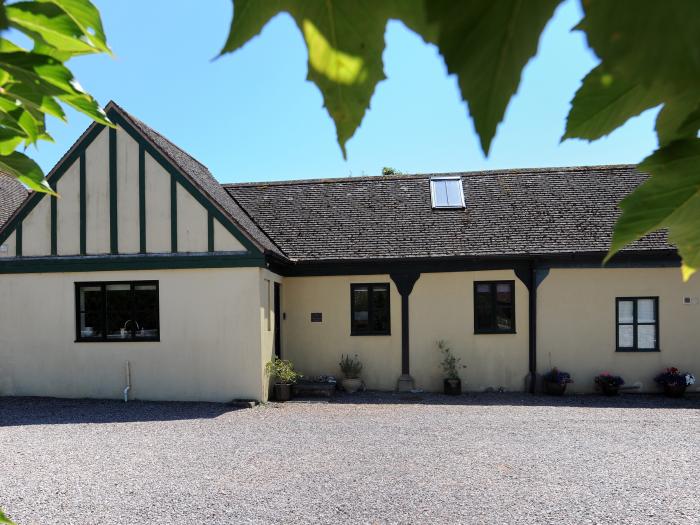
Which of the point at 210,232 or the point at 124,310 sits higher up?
the point at 210,232

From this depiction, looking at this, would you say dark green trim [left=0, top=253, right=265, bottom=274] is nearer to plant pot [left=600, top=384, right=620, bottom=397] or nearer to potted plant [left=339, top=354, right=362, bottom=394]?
potted plant [left=339, top=354, right=362, bottom=394]

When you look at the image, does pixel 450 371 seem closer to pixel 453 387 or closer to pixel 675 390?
pixel 453 387

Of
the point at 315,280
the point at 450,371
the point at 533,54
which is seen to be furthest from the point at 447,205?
the point at 533,54

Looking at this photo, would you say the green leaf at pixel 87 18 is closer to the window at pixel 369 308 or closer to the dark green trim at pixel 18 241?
the window at pixel 369 308

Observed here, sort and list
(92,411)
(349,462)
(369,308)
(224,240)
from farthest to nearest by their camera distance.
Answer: (369,308)
(224,240)
(92,411)
(349,462)

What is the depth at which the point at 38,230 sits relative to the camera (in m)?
11.8

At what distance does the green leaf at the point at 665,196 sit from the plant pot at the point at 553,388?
13.2 meters

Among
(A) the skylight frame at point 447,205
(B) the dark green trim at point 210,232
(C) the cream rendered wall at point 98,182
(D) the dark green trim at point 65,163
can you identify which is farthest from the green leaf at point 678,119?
(A) the skylight frame at point 447,205

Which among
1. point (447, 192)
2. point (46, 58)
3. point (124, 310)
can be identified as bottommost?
point (124, 310)

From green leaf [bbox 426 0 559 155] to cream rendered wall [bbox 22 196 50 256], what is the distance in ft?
43.6

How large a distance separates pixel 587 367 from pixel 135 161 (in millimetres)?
11844

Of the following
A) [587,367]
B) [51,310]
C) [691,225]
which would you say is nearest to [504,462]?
[587,367]

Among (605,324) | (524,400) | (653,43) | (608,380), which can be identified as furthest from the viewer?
(605,324)

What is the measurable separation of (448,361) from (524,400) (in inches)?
77.9
